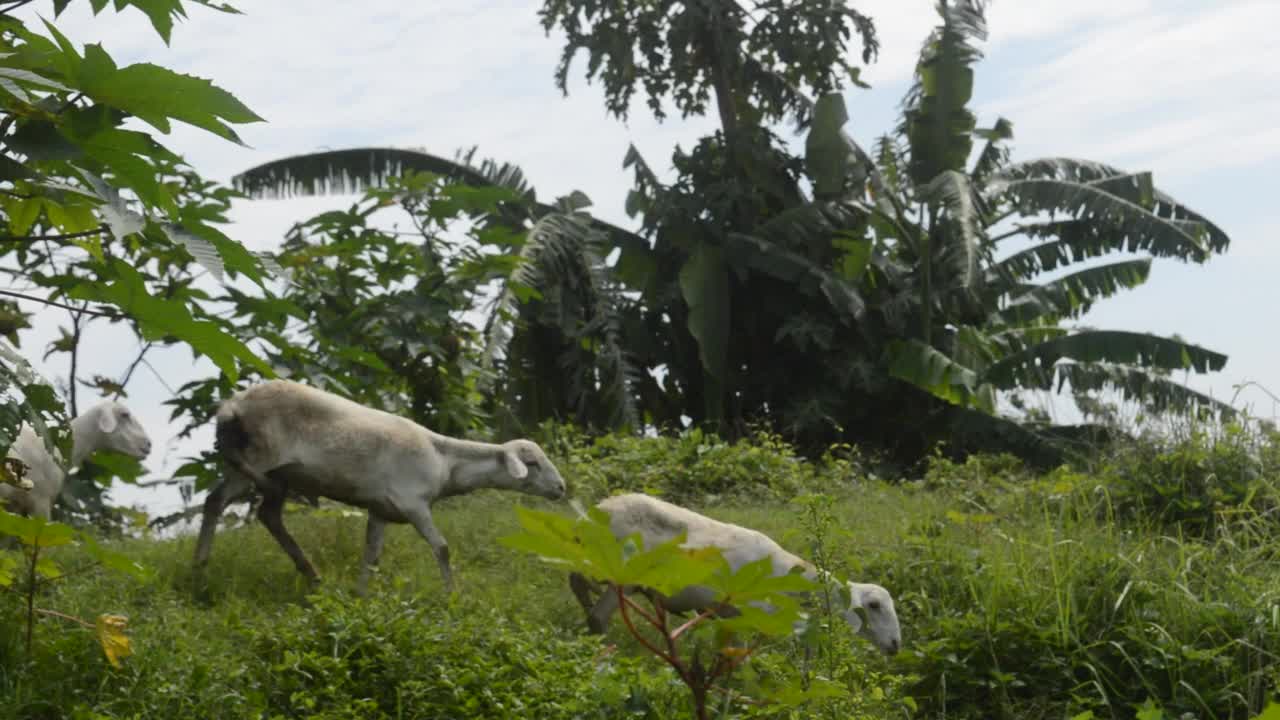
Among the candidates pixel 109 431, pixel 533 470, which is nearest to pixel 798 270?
pixel 533 470

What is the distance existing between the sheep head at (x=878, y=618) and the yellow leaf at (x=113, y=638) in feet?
9.47

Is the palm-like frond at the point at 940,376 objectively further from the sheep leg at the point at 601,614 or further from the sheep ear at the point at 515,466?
the sheep leg at the point at 601,614

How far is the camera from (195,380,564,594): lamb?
6395 millimetres

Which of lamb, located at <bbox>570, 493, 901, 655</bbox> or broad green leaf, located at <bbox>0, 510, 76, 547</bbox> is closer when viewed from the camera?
broad green leaf, located at <bbox>0, 510, 76, 547</bbox>

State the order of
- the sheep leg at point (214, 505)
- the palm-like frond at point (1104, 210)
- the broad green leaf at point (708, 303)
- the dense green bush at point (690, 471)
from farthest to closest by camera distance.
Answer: the palm-like frond at point (1104, 210)
the broad green leaf at point (708, 303)
the dense green bush at point (690, 471)
the sheep leg at point (214, 505)

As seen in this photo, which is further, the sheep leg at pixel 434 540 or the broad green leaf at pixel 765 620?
the sheep leg at pixel 434 540

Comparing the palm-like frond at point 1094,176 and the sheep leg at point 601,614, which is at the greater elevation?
the palm-like frond at point 1094,176

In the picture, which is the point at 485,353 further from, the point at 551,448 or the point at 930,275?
the point at 930,275

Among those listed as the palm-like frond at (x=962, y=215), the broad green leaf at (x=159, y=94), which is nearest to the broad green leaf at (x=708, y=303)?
the palm-like frond at (x=962, y=215)

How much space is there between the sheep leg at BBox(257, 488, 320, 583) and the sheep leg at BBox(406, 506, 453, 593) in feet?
1.98

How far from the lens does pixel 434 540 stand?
6.42 meters

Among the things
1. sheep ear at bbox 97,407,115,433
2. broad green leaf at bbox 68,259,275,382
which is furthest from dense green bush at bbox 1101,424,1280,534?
broad green leaf at bbox 68,259,275,382

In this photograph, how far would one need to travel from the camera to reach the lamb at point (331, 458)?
6.39 m

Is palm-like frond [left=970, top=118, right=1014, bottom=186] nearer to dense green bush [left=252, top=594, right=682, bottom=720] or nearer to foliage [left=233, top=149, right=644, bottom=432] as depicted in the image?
foliage [left=233, top=149, right=644, bottom=432]
